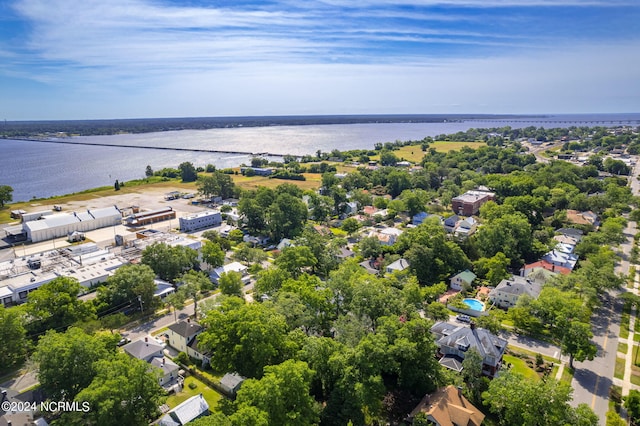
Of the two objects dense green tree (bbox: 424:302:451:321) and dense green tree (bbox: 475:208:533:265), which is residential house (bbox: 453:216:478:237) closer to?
→ dense green tree (bbox: 475:208:533:265)

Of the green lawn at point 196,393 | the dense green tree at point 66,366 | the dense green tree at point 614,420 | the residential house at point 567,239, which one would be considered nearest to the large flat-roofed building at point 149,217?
the green lawn at point 196,393

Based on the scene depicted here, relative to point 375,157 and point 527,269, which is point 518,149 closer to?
point 375,157

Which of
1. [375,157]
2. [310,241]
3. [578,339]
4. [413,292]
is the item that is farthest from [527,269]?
[375,157]

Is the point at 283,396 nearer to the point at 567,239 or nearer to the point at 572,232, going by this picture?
the point at 567,239

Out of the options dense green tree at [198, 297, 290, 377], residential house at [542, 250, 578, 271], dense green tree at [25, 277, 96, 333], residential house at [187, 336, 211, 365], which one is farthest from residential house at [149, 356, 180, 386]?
residential house at [542, 250, 578, 271]

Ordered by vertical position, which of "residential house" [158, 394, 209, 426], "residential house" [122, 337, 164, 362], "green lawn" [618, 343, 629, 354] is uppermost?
"residential house" [122, 337, 164, 362]

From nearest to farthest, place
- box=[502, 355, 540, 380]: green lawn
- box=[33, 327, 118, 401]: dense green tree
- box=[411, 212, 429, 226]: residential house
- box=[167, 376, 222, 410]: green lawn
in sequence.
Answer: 1. box=[33, 327, 118, 401]: dense green tree
2. box=[167, 376, 222, 410]: green lawn
3. box=[502, 355, 540, 380]: green lawn
4. box=[411, 212, 429, 226]: residential house
